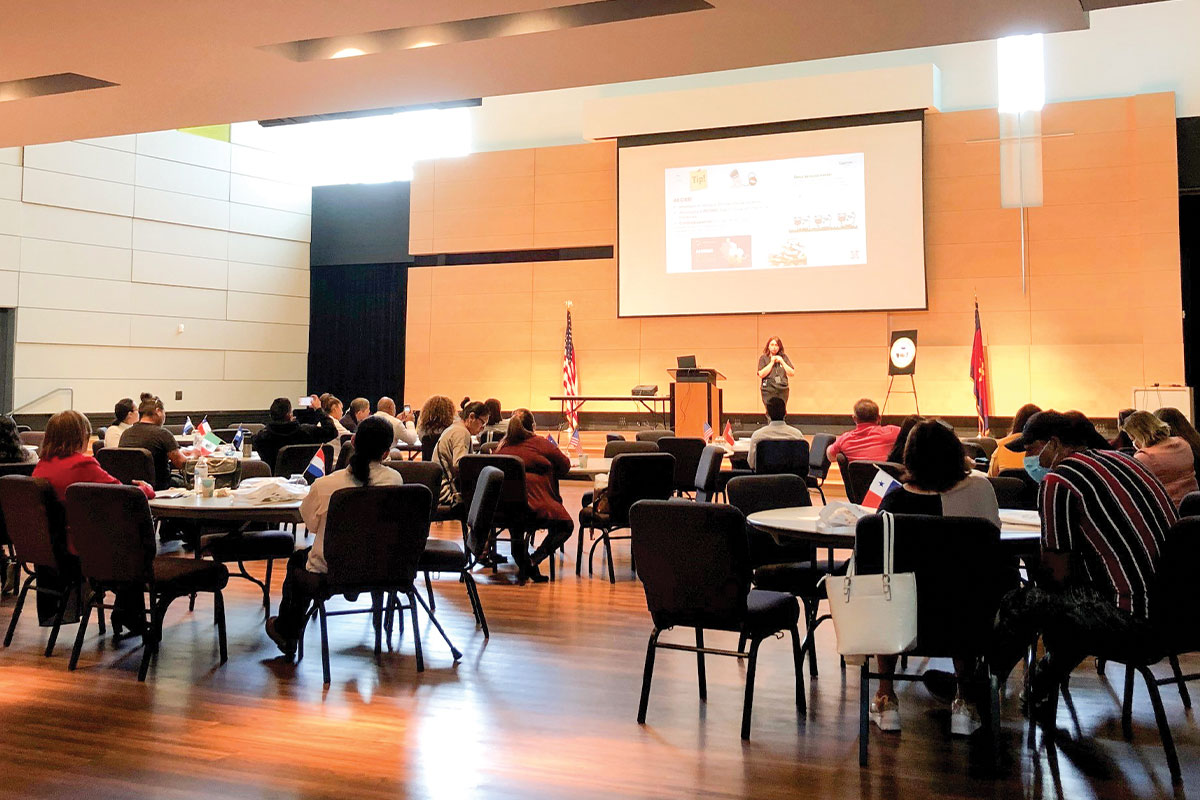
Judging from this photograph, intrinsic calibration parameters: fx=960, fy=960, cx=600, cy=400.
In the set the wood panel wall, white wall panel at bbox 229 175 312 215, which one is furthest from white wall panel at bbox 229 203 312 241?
the wood panel wall

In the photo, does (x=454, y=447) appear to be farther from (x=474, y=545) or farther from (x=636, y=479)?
(x=474, y=545)

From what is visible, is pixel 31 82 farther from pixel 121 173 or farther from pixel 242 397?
pixel 242 397

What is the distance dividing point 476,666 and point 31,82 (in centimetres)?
456

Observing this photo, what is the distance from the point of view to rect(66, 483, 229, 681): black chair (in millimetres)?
4016

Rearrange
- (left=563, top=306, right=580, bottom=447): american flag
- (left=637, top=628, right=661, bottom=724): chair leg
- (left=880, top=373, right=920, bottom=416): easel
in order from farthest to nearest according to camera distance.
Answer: (left=563, top=306, right=580, bottom=447): american flag, (left=880, top=373, right=920, bottom=416): easel, (left=637, top=628, right=661, bottom=724): chair leg

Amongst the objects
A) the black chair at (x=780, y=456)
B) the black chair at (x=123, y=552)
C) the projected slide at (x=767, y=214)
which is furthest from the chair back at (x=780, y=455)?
the projected slide at (x=767, y=214)

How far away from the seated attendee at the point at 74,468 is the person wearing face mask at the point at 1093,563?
3829 mm

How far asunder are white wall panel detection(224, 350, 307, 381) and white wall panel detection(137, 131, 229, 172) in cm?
303

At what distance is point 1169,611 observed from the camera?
9.89 ft

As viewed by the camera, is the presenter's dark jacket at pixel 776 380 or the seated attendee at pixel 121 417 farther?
the presenter's dark jacket at pixel 776 380

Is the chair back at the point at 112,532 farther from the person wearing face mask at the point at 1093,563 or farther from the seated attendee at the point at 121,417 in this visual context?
the person wearing face mask at the point at 1093,563

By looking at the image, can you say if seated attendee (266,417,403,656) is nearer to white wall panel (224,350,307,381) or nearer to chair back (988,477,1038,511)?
chair back (988,477,1038,511)

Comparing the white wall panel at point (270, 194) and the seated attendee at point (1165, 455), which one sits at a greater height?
the white wall panel at point (270, 194)

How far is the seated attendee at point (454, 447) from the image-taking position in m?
6.35
